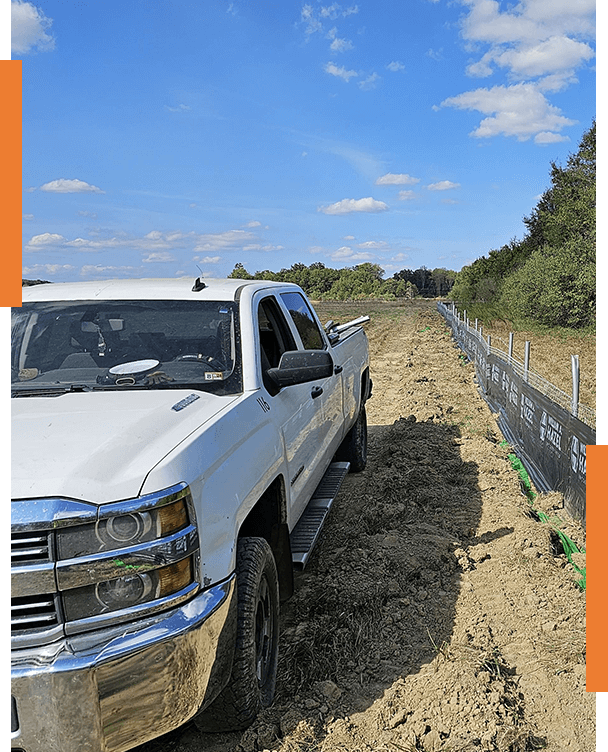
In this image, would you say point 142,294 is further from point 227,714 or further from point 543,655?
point 543,655

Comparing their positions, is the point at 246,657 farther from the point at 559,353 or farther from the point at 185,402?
the point at 559,353

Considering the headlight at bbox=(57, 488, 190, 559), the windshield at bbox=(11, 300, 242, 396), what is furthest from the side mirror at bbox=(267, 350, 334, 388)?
the headlight at bbox=(57, 488, 190, 559)

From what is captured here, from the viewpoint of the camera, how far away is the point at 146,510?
2455mm

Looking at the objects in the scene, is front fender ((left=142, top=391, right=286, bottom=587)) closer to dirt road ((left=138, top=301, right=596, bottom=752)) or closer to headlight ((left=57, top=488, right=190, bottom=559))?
headlight ((left=57, top=488, right=190, bottom=559))

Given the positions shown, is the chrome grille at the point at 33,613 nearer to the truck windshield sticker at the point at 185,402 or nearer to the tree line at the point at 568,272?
the truck windshield sticker at the point at 185,402

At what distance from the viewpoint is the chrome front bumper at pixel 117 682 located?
2.29 meters

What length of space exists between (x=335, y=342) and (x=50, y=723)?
16.0ft

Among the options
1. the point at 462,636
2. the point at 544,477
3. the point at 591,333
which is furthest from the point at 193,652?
the point at 591,333

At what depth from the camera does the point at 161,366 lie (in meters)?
3.89

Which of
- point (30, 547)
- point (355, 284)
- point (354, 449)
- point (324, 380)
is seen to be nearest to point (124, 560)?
point (30, 547)

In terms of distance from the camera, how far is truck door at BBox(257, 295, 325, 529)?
4.00 m

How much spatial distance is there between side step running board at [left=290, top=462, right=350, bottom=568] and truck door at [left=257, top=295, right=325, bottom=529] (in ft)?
0.52

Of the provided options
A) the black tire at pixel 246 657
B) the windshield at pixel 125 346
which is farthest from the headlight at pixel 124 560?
the windshield at pixel 125 346

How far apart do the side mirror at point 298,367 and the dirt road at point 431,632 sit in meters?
1.49
